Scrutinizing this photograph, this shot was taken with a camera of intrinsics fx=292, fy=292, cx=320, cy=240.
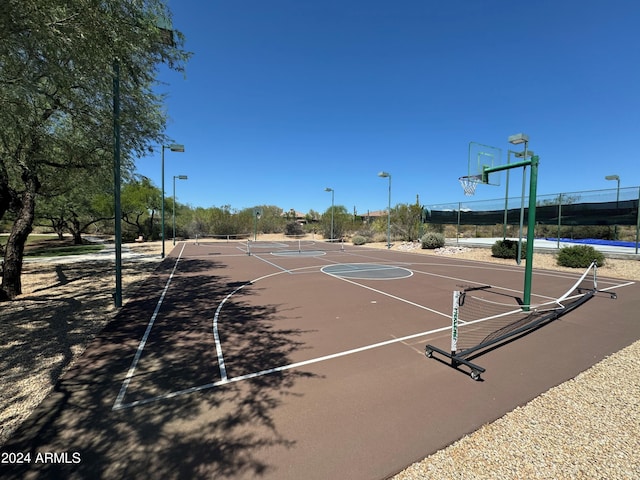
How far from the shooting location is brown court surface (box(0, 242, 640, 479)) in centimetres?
263

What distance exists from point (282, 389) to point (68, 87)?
20.2 ft

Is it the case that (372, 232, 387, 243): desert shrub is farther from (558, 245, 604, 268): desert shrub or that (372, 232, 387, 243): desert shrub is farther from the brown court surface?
the brown court surface

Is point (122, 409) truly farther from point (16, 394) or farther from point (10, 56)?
point (10, 56)

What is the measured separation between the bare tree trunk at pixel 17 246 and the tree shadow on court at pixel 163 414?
520 centimetres

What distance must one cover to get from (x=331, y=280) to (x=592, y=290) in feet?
27.9

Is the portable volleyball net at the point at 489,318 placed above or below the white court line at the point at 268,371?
above

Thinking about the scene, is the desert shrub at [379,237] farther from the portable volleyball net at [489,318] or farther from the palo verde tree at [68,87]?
the palo verde tree at [68,87]

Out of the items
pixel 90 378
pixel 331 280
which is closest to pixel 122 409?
pixel 90 378

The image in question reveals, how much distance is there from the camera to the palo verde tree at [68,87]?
12.7 feet

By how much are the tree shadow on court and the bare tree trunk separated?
Result: 17.1 ft

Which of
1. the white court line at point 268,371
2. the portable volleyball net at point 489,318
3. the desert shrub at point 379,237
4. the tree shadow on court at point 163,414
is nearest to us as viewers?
the tree shadow on court at point 163,414

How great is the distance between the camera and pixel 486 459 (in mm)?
2596

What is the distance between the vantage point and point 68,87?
507 centimetres

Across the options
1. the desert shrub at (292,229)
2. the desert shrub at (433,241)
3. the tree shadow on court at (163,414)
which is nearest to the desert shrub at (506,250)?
the desert shrub at (433,241)
